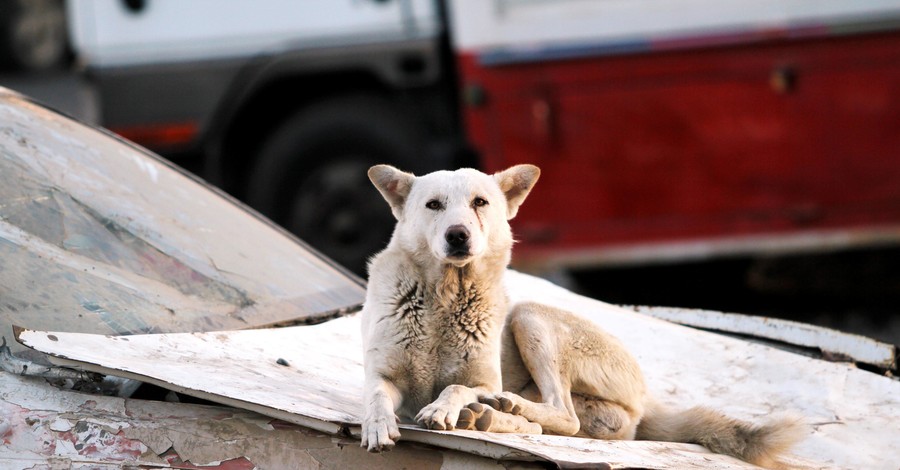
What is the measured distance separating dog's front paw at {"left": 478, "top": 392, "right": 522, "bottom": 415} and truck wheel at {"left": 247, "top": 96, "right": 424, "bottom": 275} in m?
5.26

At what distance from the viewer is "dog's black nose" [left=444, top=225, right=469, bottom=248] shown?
2.79m

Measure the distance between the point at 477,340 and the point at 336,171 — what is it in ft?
17.7

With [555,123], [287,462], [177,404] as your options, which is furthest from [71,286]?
[555,123]

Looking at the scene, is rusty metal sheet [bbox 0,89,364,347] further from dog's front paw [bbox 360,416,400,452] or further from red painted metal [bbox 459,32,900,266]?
red painted metal [bbox 459,32,900,266]

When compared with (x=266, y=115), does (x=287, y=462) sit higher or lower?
lower

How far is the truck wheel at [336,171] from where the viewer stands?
8.12 meters

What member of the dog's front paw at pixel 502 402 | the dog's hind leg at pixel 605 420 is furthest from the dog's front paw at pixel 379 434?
the dog's hind leg at pixel 605 420

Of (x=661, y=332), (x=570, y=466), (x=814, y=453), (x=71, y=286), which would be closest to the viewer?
(x=570, y=466)

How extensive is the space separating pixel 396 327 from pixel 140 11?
18.7 feet

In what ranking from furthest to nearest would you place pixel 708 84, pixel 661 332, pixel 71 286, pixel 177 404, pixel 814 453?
pixel 708 84
pixel 661 332
pixel 814 453
pixel 71 286
pixel 177 404

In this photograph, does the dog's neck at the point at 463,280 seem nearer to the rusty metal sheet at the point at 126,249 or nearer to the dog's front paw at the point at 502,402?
the dog's front paw at the point at 502,402

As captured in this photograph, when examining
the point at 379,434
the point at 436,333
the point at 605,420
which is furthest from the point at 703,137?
the point at 379,434

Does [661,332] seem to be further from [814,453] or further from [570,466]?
[570,466]

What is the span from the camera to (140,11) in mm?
8125
